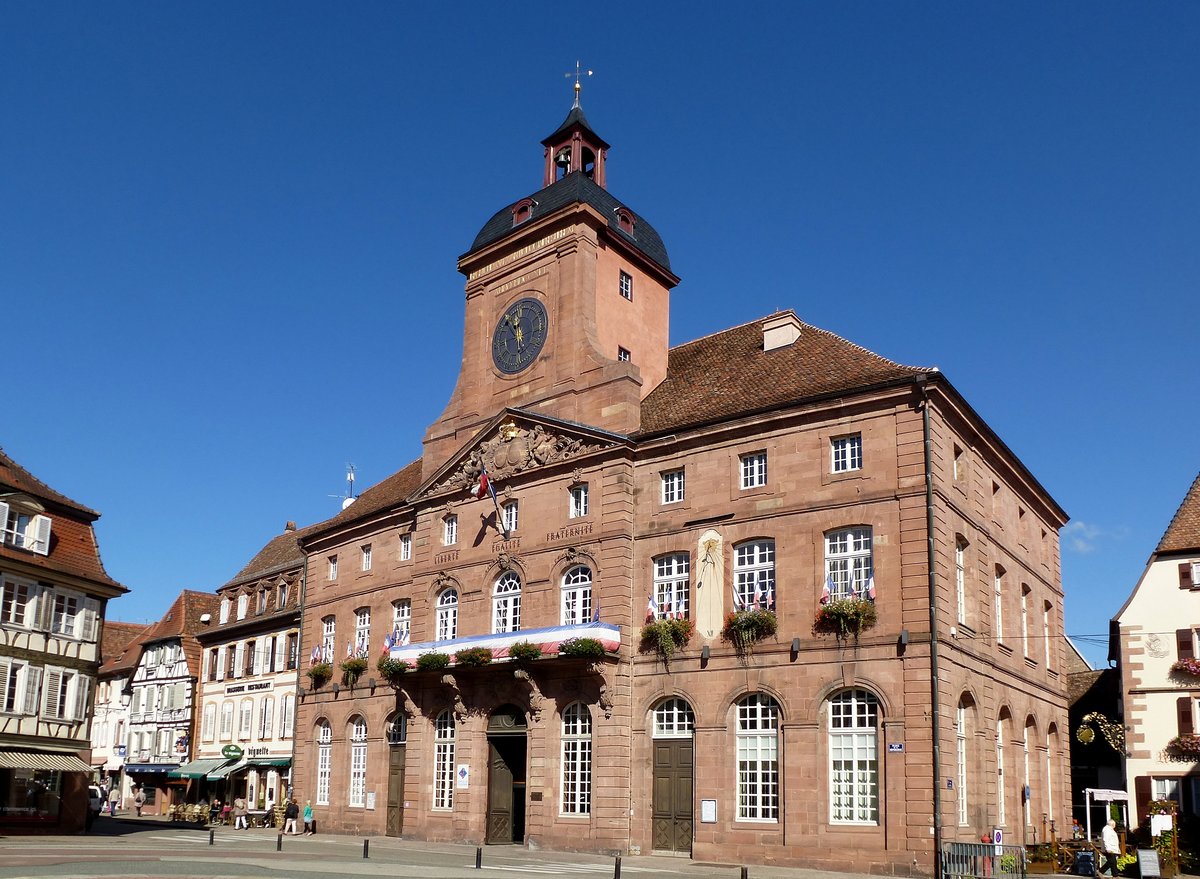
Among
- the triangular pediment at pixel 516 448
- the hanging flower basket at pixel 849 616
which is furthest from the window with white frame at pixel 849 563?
the triangular pediment at pixel 516 448

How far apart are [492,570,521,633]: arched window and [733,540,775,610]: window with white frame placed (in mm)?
8035

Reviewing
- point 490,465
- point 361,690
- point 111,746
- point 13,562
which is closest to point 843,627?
point 490,465

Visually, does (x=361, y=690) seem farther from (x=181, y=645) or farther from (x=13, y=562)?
(x=181, y=645)

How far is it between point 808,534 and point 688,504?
160 inches

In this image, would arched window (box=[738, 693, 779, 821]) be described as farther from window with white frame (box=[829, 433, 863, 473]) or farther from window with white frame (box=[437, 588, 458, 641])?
window with white frame (box=[437, 588, 458, 641])

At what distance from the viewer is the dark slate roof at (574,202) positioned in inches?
1593

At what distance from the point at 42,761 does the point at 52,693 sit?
8.39 feet

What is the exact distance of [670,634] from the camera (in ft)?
107

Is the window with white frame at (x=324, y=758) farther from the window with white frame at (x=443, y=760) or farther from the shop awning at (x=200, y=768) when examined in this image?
the shop awning at (x=200, y=768)

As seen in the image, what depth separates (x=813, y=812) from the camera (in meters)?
28.9

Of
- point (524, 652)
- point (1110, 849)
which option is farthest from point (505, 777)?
point (1110, 849)

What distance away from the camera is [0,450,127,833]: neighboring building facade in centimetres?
3844

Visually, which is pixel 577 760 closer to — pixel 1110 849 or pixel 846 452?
pixel 846 452

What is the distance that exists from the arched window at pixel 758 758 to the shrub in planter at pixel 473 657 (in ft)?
26.5
